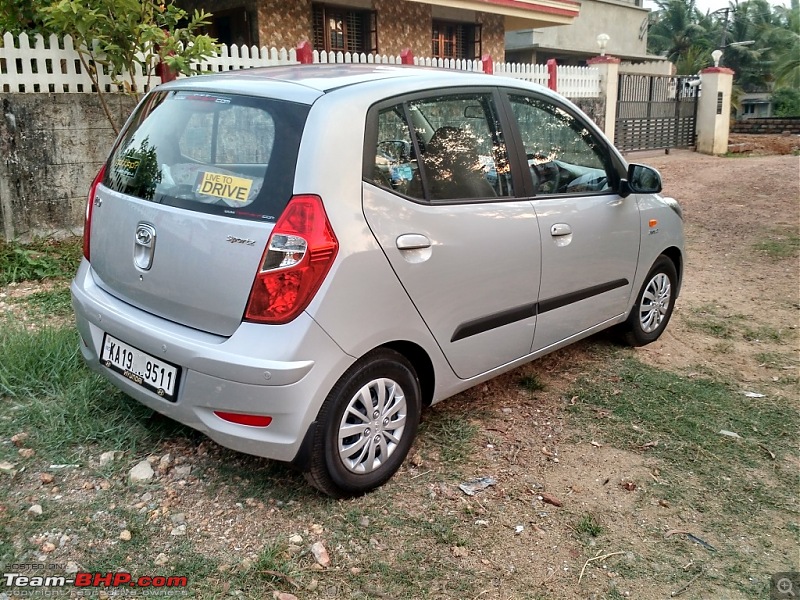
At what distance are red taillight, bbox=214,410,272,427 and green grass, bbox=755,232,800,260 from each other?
21.5 feet

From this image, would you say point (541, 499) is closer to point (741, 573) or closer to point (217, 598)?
point (741, 573)

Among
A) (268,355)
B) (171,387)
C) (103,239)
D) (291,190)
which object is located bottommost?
(171,387)

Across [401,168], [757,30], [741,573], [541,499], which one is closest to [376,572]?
[541,499]

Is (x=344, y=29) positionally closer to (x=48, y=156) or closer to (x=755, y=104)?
(x=48, y=156)

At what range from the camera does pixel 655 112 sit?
53.5 feet

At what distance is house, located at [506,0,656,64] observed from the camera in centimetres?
2245

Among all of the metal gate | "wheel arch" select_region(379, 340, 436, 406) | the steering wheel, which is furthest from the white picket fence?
the metal gate

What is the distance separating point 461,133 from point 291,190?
3.49ft

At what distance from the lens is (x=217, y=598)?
2393 mm

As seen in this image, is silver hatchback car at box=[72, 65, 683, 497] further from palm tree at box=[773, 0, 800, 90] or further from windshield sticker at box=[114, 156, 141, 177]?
palm tree at box=[773, 0, 800, 90]

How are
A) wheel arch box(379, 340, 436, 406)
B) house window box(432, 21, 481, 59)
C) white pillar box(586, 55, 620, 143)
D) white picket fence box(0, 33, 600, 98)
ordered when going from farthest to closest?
1. house window box(432, 21, 481, 59)
2. white pillar box(586, 55, 620, 143)
3. white picket fence box(0, 33, 600, 98)
4. wheel arch box(379, 340, 436, 406)

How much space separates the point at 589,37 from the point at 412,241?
23.2 m

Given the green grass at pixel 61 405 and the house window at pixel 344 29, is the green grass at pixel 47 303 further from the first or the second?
the house window at pixel 344 29

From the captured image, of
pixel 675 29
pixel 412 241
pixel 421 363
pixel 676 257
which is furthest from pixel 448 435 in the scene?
pixel 675 29
